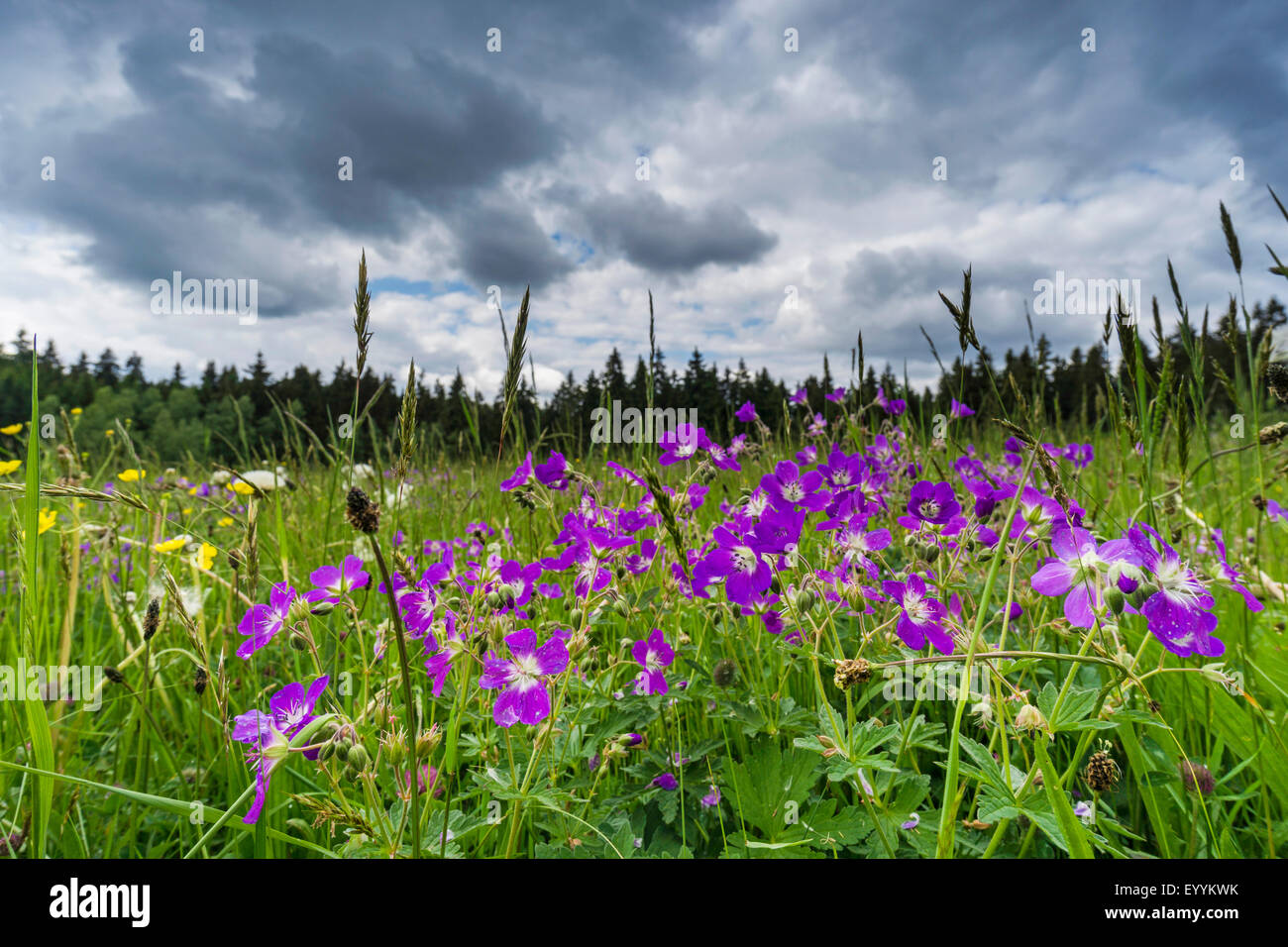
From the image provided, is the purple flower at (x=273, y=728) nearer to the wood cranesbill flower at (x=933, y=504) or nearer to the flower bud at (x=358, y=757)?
the flower bud at (x=358, y=757)

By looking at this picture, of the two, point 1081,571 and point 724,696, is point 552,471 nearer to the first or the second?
point 724,696

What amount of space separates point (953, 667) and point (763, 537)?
519 millimetres

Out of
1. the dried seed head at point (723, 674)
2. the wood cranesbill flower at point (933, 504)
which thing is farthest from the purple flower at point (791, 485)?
the dried seed head at point (723, 674)

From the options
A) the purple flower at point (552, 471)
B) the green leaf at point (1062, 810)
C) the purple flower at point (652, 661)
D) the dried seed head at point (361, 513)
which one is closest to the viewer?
the dried seed head at point (361, 513)

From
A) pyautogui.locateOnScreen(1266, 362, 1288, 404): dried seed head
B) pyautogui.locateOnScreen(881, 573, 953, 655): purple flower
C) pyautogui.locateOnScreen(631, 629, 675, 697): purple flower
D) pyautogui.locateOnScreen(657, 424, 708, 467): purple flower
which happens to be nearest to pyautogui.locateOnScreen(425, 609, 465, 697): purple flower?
pyautogui.locateOnScreen(631, 629, 675, 697): purple flower

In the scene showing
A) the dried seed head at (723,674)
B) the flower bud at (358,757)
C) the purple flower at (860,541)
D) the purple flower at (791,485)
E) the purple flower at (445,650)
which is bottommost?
the dried seed head at (723,674)

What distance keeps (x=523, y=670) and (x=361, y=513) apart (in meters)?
0.74

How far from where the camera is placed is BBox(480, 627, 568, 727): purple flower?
1.25 m

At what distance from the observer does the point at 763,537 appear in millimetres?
1388

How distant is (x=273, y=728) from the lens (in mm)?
1046

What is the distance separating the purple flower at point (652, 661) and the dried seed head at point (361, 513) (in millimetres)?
1083

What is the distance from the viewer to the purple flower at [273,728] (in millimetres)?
891
